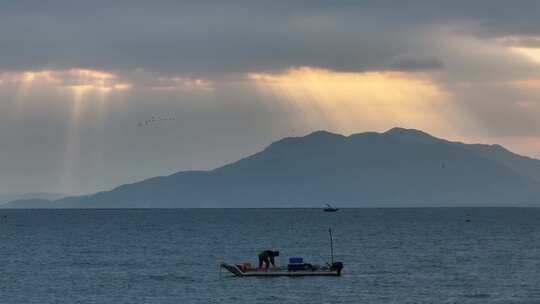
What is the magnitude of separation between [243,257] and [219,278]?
38323 mm

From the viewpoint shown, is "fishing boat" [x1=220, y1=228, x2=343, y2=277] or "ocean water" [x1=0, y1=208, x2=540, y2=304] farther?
"fishing boat" [x1=220, y1=228, x2=343, y2=277]

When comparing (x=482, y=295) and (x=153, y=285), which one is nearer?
(x=482, y=295)

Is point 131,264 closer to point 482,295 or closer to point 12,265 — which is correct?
point 12,265

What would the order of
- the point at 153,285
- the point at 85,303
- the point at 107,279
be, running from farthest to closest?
the point at 107,279
the point at 153,285
the point at 85,303

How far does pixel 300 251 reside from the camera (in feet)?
553

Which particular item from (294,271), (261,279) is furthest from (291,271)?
(261,279)

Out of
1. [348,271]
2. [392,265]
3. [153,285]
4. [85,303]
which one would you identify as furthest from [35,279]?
[392,265]

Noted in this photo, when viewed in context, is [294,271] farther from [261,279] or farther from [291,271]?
[261,279]

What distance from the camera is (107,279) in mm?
112312

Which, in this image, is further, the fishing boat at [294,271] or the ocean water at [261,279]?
the fishing boat at [294,271]

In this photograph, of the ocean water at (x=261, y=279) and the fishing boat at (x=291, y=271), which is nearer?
the ocean water at (x=261, y=279)

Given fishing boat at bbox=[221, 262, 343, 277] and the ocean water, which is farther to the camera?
fishing boat at bbox=[221, 262, 343, 277]

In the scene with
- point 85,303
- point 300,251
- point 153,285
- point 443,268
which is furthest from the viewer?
point 300,251

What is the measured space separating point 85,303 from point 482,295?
37.1m
